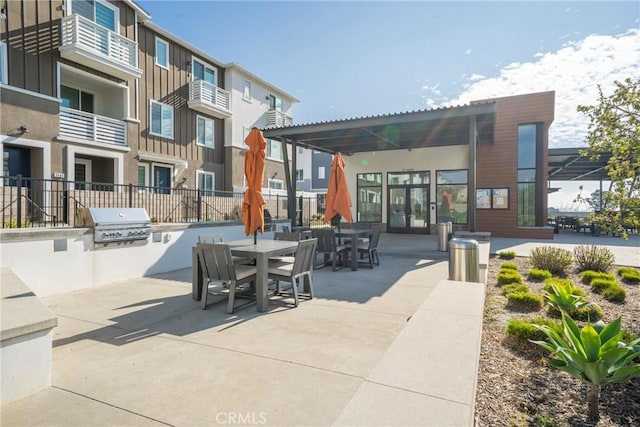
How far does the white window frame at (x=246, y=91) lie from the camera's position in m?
21.2

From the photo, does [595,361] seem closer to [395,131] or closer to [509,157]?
[395,131]

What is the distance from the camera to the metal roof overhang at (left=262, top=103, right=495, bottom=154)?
10.4 m

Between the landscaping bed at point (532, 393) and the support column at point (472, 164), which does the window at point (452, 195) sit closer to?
the support column at point (472, 164)

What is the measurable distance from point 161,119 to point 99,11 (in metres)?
4.59

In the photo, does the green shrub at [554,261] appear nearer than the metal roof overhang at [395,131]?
Yes

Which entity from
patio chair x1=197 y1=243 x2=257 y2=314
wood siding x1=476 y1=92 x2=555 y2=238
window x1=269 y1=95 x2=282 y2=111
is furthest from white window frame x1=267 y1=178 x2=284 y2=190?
patio chair x1=197 y1=243 x2=257 y2=314

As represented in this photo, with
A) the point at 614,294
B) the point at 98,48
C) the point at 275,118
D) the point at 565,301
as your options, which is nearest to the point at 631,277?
the point at 614,294

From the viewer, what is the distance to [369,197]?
18.4m

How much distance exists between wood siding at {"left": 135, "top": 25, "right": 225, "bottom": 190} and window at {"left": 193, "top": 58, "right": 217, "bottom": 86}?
349 millimetres

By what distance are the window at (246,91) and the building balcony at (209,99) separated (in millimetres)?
1472

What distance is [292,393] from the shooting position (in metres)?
2.75

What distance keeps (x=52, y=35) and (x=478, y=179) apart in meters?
18.2

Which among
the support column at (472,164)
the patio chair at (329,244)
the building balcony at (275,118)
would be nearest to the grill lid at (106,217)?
the patio chair at (329,244)

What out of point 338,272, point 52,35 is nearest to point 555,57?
point 338,272
